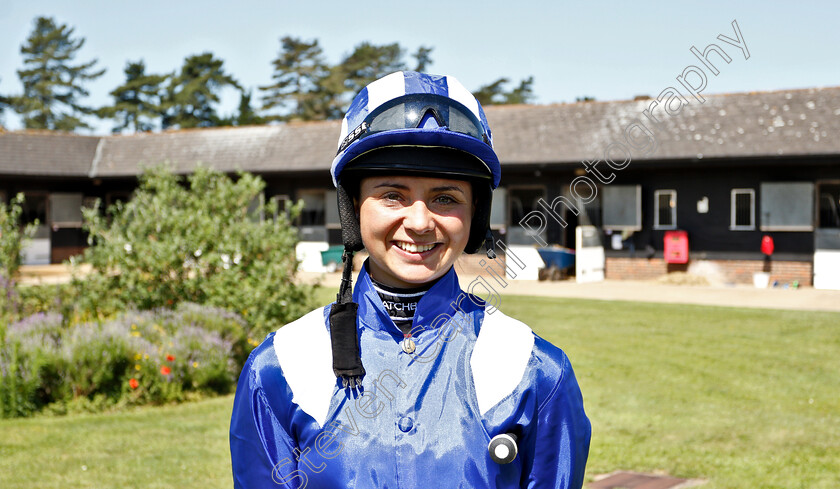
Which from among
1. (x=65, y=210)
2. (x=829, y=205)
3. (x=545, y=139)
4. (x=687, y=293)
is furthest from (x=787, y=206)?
(x=65, y=210)

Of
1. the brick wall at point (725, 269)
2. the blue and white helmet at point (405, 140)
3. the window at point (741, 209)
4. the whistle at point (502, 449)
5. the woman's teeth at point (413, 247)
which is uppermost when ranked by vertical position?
the window at point (741, 209)

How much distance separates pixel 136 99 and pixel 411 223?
173 ft

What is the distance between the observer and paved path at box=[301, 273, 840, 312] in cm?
1518

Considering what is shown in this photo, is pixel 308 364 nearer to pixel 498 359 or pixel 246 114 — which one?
pixel 498 359

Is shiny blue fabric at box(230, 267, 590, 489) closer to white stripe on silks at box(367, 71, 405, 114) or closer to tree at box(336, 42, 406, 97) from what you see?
white stripe on silks at box(367, 71, 405, 114)

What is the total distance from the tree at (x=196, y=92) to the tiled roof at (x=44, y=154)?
2163cm

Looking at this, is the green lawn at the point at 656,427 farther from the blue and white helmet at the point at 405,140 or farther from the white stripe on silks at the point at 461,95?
the white stripe on silks at the point at 461,95

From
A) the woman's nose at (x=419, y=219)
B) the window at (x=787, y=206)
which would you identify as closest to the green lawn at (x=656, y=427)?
the woman's nose at (x=419, y=219)

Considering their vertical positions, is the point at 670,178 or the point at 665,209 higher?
the point at 670,178

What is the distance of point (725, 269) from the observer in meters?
19.7

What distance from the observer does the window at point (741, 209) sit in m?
19.6

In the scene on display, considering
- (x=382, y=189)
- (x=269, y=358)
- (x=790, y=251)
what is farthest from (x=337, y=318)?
(x=790, y=251)

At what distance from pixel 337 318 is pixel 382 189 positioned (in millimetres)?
342

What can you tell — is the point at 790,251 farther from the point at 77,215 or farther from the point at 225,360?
the point at 77,215
